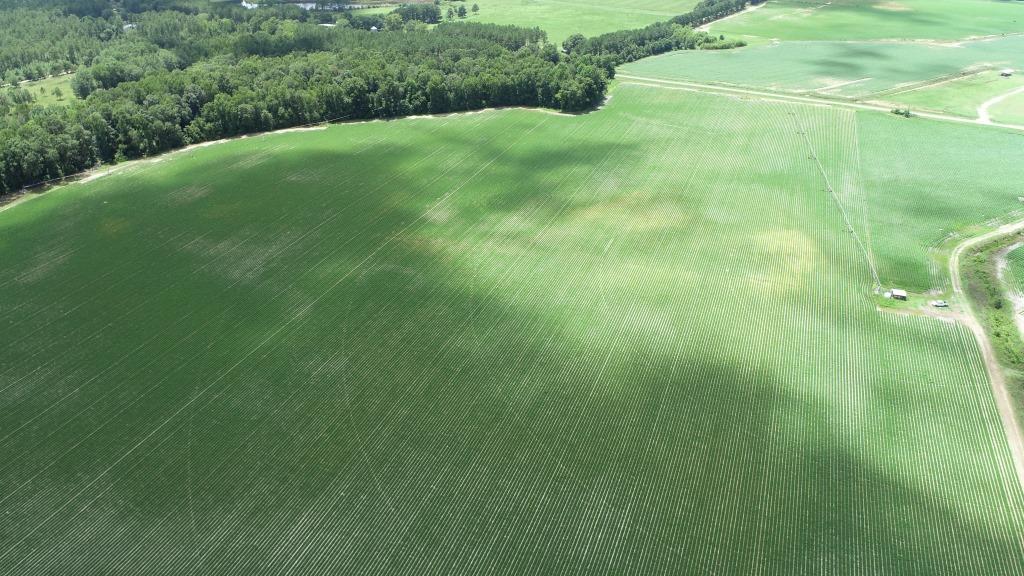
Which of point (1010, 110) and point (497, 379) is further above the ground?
point (1010, 110)

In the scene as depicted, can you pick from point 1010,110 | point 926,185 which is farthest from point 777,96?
point 926,185

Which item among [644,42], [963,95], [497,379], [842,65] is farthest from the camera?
[644,42]

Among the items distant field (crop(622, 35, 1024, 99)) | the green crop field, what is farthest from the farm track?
the green crop field

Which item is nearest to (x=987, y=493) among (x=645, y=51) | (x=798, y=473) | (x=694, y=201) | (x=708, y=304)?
(x=798, y=473)

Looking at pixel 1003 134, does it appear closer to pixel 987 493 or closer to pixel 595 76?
pixel 595 76

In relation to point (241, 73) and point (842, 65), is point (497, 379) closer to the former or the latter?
point (241, 73)

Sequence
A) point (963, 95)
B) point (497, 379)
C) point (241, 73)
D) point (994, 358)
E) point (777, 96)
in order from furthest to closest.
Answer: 1. point (777, 96)
2. point (241, 73)
3. point (963, 95)
4. point (994, 358)
5. point (497, 379)

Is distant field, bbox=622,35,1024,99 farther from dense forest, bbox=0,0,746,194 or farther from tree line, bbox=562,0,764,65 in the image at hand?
dense forest, bbox=0,0,746,194

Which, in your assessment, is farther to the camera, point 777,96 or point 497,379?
point 777,96
